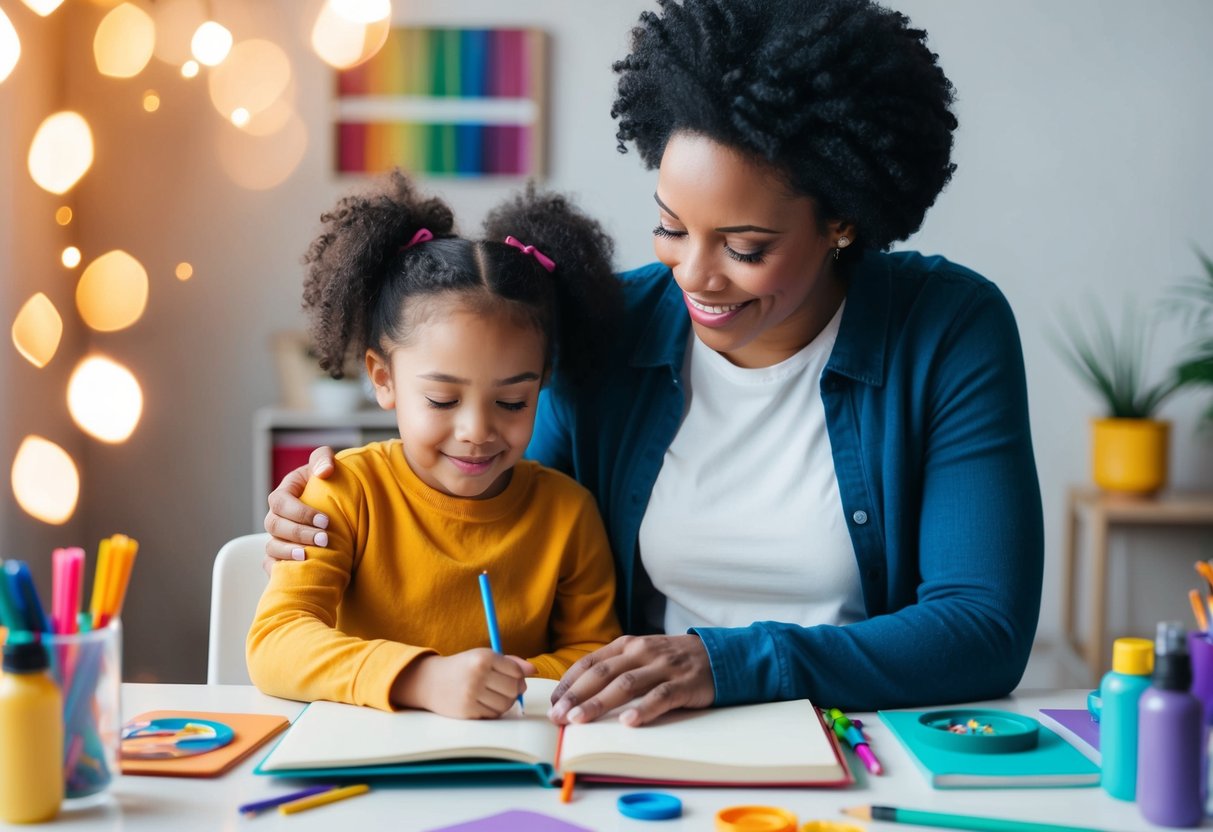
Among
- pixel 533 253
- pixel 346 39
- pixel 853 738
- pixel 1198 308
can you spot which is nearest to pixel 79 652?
pixel 853 738

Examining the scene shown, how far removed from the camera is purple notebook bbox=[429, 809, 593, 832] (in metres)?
0.86

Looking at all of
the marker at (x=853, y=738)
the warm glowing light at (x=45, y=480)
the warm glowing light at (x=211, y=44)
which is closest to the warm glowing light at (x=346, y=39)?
the warm glowing light at (x=211, y=44)

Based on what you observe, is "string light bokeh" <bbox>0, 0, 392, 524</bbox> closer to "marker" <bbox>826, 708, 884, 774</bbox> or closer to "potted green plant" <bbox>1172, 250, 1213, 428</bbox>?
"potted green plant" <bbox>1172, 250, 1213, 428</bbox>

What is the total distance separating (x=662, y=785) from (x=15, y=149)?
262 centimetres

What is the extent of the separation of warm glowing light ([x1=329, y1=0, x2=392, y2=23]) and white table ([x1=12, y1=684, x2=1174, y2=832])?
274 centimetres

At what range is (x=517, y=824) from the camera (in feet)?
2.84

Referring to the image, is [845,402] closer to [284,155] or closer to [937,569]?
[937,569]

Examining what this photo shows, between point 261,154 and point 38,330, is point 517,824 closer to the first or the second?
point 38,330

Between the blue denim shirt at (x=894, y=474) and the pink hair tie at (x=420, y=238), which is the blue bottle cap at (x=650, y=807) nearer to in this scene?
the blue denim shirt at (x=894, y=474)

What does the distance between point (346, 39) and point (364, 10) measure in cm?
9

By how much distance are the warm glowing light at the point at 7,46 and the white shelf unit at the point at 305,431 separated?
98cm

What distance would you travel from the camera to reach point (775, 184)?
1275mm

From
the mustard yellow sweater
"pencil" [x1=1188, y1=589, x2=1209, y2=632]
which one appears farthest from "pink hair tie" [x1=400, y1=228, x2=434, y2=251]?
"pencil" [x1=1188, y1=589, x2=1209, y2=632]

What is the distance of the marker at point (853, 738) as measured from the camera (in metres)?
0.98
